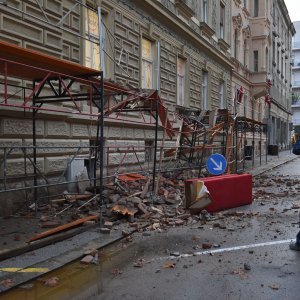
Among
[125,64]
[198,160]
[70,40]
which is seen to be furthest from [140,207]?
[198,160]

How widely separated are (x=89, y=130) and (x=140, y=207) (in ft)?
10.3

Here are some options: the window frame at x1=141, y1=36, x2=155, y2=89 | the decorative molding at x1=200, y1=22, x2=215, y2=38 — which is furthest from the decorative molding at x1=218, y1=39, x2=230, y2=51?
the window frame at x1=141, y1=36, x2=155, y2=89

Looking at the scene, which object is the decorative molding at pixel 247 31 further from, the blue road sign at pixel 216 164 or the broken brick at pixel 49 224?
the broken brick at pixel 49 224

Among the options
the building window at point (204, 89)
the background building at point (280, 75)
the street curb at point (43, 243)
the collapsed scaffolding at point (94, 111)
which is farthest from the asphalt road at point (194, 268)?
the background building at point (280, 75)

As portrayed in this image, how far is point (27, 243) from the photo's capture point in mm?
6062

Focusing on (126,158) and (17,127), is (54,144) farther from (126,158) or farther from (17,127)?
(126,158)

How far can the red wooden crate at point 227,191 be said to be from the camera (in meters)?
9.08

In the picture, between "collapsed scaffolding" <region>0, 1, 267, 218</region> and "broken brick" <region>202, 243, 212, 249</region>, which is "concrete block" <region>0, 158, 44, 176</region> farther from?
"broken brick" <region>202, 243, 212, 249</region>

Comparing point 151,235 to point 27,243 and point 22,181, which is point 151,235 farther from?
point 22,181

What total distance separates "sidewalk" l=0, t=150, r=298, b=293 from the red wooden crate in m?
2.27

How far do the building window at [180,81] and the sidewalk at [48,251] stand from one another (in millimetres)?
11261

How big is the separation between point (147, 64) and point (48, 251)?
10183mm

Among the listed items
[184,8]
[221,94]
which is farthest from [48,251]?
[221,94]

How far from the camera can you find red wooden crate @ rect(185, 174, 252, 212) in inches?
357
